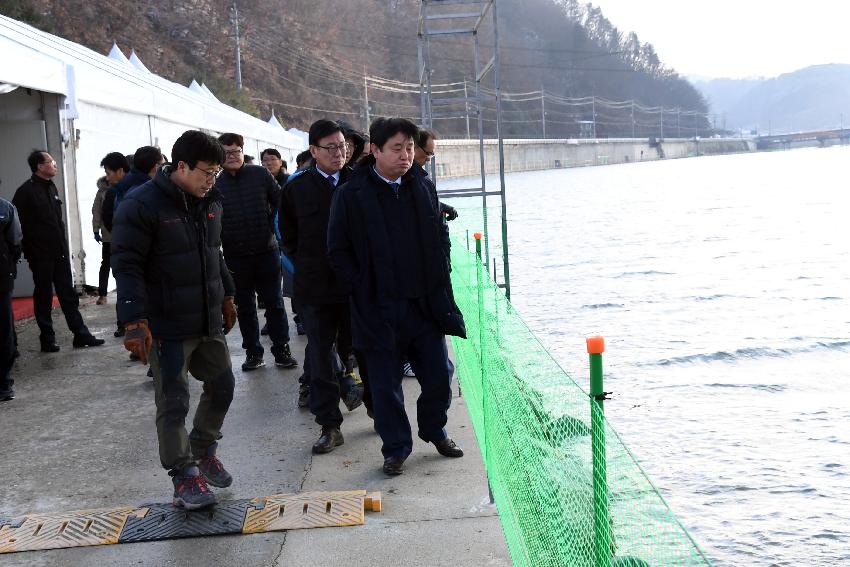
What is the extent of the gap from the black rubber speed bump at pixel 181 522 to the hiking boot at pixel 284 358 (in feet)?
10.9

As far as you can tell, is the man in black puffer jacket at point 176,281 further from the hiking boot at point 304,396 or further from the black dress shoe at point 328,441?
the hiking boot at point 304,396

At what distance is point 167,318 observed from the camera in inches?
194

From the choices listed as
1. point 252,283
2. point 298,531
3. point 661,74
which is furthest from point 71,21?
point 661,74

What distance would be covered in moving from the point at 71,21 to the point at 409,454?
5561cm

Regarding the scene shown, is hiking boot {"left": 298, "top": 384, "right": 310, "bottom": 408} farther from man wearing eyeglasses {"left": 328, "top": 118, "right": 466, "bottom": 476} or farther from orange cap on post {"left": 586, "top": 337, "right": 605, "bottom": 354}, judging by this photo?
orange cap on post {"left": 586, "top": 337, "right": 605, "bottom": 354}

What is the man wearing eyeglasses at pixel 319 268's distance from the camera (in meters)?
6.00

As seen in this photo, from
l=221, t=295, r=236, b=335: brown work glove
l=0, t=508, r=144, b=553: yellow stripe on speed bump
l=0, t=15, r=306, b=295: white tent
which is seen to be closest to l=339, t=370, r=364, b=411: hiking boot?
l=221, t=295, r=236, b=335: brown work glove

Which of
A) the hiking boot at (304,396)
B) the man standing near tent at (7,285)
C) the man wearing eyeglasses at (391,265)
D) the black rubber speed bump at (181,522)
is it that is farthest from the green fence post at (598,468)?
the man standing near tent at (7,285)

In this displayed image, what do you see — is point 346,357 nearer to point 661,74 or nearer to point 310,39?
point 310,39

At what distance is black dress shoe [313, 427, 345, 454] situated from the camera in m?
5.95

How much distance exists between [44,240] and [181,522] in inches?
208

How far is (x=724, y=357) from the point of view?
13422mm

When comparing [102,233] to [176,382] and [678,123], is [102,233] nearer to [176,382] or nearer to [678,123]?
[176,382]

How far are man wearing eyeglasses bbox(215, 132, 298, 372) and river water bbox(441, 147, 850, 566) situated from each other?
135 inches
